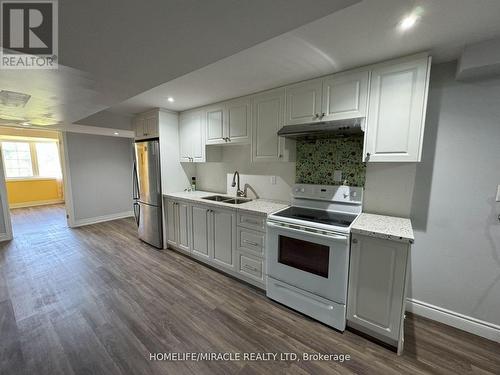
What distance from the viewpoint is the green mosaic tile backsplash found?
221cm

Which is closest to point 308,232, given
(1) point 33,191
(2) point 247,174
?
(2) point 247,174

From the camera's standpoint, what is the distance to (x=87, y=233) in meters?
4.29

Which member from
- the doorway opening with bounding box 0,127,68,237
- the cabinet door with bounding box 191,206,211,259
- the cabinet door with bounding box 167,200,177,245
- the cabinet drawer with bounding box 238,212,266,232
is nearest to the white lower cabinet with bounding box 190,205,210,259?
the cabinet door with bounding box 191,206,211,259

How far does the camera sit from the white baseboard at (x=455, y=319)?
5.79 ft

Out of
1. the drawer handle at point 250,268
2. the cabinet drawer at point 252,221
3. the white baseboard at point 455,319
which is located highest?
the cabinet drawer at point 252,221

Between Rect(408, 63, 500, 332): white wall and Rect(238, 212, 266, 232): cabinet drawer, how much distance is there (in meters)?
1.50

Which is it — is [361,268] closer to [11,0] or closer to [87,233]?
[11,0]

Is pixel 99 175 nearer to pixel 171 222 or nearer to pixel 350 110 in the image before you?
pixel 171 222

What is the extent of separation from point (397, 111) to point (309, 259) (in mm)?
1505

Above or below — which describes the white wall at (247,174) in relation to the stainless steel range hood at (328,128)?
below

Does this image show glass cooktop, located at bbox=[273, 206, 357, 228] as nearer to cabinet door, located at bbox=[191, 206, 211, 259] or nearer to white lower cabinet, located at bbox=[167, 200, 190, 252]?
cabinet door, located at bbox=[191, 206, 211, 259]

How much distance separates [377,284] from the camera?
1676mm

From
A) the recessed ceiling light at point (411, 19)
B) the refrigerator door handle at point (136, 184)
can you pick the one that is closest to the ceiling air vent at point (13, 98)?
the refrigerator door handle at point (136, 184)

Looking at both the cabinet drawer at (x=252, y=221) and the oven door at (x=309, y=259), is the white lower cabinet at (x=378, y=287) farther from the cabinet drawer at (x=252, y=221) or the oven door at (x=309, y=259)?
the cabinet drawer at (x=252, y=221)
